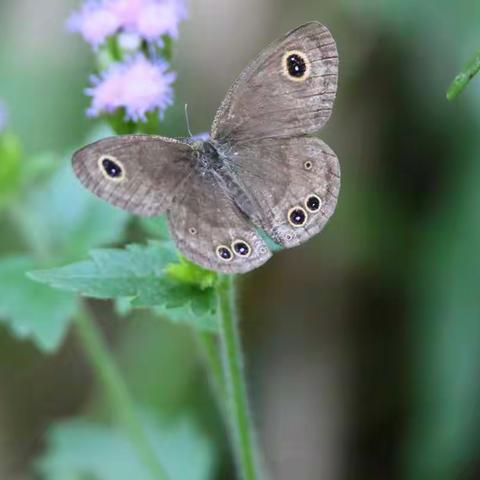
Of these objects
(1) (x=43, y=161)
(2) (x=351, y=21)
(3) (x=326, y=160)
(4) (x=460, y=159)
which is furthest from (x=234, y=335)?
(2) (x=351, y=21)

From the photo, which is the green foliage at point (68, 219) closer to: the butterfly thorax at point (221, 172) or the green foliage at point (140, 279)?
the green foliage at point (140, 279)

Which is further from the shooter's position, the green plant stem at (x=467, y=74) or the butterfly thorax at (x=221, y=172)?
the butterfly thorax at (x=221, y=172)

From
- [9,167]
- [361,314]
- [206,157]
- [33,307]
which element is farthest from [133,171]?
[361,314]

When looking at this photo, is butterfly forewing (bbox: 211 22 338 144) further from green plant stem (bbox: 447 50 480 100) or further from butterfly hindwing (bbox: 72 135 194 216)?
green plant stem (bbox: 447 50 480 100)

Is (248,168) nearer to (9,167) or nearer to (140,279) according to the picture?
(140,279)

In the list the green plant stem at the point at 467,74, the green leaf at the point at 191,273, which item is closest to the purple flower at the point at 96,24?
the green leaf at the point at 191,273

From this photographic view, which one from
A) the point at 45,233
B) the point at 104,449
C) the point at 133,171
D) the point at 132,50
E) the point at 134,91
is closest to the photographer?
the point at 133,171
